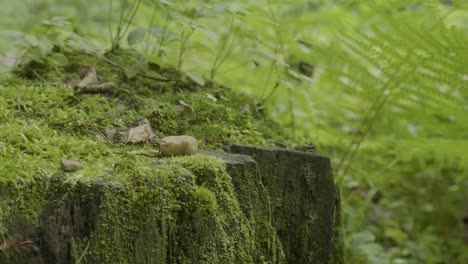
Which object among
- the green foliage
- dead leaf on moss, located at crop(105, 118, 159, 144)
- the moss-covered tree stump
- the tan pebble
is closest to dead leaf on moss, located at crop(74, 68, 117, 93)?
the moss-covered tree stump

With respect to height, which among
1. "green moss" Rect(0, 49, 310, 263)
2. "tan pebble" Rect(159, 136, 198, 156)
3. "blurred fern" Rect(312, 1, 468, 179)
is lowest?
"green moss" Rect(0, 49, 310, 263)

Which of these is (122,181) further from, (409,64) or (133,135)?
(409,64)

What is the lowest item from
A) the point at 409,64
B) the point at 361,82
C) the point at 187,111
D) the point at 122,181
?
the point at 122,181

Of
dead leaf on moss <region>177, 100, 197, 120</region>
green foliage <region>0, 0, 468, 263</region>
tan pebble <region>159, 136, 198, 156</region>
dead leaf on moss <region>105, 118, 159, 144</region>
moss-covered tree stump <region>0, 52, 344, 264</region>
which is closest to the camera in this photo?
moss-covered tree stump <region>0, 52, 344, 264</region>

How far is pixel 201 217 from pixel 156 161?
24cm

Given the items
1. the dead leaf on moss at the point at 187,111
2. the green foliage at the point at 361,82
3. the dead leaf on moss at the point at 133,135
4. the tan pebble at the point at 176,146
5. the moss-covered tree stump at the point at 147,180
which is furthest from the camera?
the green foliage at the point at 361,82

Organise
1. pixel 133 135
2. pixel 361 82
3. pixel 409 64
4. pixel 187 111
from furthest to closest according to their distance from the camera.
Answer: pixel 361 82, pixel 409 64, pixel 187 111, pixel 133 135

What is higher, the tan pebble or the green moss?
the tan pebble

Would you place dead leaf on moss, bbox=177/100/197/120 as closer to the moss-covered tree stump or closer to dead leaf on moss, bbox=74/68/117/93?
the moss-covered tree stump

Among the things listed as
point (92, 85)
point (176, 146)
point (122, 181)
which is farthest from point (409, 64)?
point (122, 181)

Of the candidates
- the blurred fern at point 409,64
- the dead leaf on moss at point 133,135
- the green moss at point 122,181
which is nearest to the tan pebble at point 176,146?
the green moss at point 122,181

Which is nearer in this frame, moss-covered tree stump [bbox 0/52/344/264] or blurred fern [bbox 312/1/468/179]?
moss-covered tree stump [bbox 0/52/344/264]

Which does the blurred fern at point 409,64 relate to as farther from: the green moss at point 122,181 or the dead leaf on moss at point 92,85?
the dead leaf on moss at point 92,85

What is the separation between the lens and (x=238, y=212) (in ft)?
5.91
